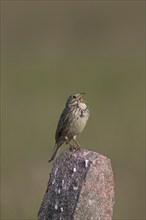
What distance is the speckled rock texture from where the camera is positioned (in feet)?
19.9

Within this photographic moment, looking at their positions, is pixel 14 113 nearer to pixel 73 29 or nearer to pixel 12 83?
pixel 12 83

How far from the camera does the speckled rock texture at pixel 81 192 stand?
19.9 feet

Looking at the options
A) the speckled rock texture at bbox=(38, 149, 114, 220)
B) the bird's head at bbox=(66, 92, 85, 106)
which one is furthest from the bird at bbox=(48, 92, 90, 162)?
the speckled rock texture at bbox=(38, 149, 114, 220)

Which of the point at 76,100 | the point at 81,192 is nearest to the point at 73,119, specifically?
the point at 76,100

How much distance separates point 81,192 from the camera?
19.9ft

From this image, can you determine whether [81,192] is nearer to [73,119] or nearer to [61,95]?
[73,119]

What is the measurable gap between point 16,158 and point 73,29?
9483 millimetres

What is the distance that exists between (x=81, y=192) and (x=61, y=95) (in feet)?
45.4

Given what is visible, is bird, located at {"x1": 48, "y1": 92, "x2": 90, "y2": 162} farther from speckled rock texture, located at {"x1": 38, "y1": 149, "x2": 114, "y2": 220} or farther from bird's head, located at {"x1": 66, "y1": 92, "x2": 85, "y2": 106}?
speckled rock texture, located at {"x1": 38, "y1": 149, "x2": 114, "y2": 220}

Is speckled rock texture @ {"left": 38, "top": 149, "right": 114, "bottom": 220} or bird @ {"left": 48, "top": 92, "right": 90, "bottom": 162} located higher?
bird @ {"left": 48, "top": 92, "right": 90, "bottom": 162}

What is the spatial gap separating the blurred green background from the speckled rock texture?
5.35m

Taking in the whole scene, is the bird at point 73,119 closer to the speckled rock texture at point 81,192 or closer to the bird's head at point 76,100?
the bird's head at point 76,100

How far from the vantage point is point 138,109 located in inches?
727

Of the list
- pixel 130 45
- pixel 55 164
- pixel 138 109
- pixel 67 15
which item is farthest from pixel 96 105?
pixel 55 164
